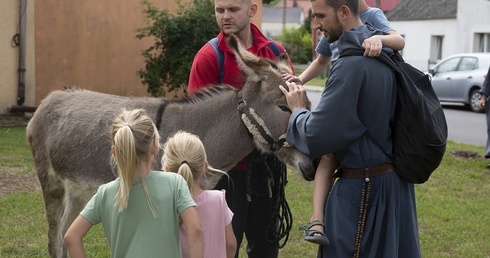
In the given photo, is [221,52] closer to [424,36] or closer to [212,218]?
[212,218]

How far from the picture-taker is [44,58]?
53.8 ft

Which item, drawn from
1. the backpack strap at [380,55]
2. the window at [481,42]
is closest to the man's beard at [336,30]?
the backpack strap at [380,55]

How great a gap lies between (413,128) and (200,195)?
1.14 metres

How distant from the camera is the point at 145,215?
363 cm

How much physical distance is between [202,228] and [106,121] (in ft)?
5.67

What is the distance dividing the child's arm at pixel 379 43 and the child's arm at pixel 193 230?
1.14 meters

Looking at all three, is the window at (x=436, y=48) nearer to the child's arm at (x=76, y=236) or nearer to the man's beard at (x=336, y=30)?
the man's beard at (x=336, y=30)

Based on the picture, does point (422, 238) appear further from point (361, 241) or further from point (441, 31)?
point (441, 31)

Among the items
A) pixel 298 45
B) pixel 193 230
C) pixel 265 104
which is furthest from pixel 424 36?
pixel 193 230

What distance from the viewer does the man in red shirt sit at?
16.1ft

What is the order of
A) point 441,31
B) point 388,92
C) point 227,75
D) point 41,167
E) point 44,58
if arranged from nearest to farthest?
1. point 388,92
2. point 227,75
3. point 41,167
4. point 44,58
5. point 441,31

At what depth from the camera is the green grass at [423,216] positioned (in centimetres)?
708

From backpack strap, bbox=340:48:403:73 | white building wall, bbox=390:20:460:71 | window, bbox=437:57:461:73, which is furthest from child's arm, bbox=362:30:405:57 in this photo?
white building wall, bbox=390:20:460:71

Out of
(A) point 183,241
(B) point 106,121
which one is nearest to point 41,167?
(B) point 106,121
